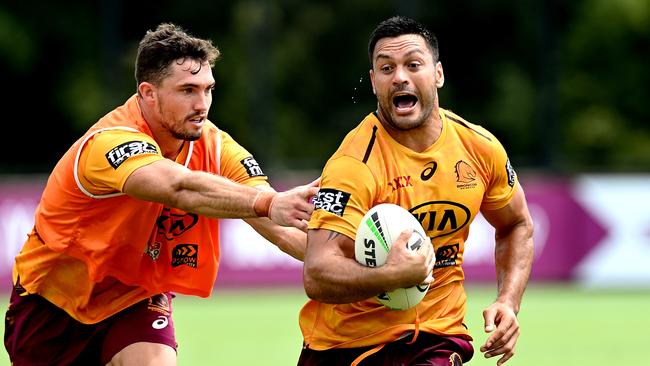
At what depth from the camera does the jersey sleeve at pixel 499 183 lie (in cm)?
728

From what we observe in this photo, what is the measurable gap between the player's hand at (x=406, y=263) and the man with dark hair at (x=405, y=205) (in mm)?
118

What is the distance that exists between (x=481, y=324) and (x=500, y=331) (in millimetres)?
8897

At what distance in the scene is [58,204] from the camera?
307 inches

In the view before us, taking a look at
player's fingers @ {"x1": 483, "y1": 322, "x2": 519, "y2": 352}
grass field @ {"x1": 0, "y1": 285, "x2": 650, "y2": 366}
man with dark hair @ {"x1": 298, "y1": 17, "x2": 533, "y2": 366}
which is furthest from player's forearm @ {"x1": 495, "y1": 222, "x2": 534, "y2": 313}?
grass field @ {"x1": 0, "y1": 285, "x2": 650, "y2": 366}

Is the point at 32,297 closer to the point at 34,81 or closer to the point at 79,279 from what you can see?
the point at 79,279

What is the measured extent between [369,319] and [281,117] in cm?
2320

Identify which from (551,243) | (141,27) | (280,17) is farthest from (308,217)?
(280,17)

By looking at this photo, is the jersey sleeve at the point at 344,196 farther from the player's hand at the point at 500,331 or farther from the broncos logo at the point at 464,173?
Result: the player's hand at the point at 500,331

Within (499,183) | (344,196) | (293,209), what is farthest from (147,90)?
(499,183)

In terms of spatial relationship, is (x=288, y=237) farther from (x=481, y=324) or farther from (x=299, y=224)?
(x=481, y=324)

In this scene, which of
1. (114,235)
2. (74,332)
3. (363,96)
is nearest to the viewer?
(114,235)

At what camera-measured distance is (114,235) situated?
25.3ft

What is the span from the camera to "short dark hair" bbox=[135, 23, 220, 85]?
764 centimetres

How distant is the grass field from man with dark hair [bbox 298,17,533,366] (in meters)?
5.63
